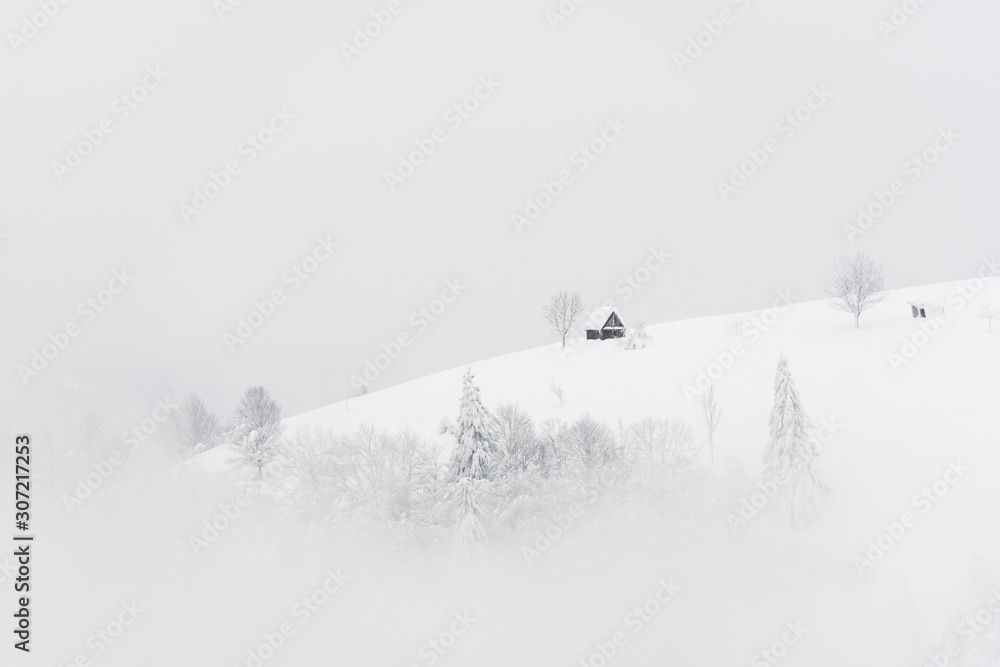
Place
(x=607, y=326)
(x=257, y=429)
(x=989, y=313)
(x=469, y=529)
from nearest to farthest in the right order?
1. (x=469, y=529)
2. (x=257, y=429)
3. (x=989, y=313)
4. (x=607, y=326)

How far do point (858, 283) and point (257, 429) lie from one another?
5311 cm

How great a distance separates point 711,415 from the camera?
4681 centimetres

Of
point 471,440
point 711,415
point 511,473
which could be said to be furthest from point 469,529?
point 711,415

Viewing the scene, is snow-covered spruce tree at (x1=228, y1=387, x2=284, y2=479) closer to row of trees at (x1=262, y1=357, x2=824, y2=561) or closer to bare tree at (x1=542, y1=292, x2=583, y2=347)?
row of trees at (x1=262, y1=357, x2=824, y2=561)

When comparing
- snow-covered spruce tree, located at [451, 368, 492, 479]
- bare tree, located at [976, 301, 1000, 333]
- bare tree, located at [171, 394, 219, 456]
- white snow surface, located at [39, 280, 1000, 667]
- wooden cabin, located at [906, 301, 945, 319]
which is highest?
wooden cabin, located at [906, 301, 945, 319]

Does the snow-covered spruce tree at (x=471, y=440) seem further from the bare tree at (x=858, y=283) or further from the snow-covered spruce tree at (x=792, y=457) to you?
the bare tree at (x=858, y=283)

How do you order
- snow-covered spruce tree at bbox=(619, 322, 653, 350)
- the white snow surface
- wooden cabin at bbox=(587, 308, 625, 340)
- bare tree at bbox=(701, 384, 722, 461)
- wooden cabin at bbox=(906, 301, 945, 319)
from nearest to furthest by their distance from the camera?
the white snow surface, bare tree at bbox=(701, 384, 722, 461), wooden cabin at bbox=(906, 301, 945, 319), snow-covered spruce tree at bbox=(619, 322, 653, 350), wooden cabin at bbox=(587, 308, 625, 340)

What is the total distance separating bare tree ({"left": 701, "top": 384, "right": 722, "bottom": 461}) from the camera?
45231mm

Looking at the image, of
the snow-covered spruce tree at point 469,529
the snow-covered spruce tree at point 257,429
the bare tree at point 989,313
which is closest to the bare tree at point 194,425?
the snow-covered spruce tree at point 257,429

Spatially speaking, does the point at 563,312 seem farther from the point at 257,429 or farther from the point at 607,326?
the point at 257,429

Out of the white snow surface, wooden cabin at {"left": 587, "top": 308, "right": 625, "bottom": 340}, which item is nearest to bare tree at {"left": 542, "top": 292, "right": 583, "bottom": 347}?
wooden cabin at {"left": 587, "top": 308, "right": 625, "bottom": 340}

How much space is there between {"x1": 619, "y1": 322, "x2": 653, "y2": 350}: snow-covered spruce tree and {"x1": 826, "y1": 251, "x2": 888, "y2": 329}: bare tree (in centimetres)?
1776

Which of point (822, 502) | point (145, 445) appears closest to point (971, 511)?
point (822, 502)

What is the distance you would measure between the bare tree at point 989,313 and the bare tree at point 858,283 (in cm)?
803
